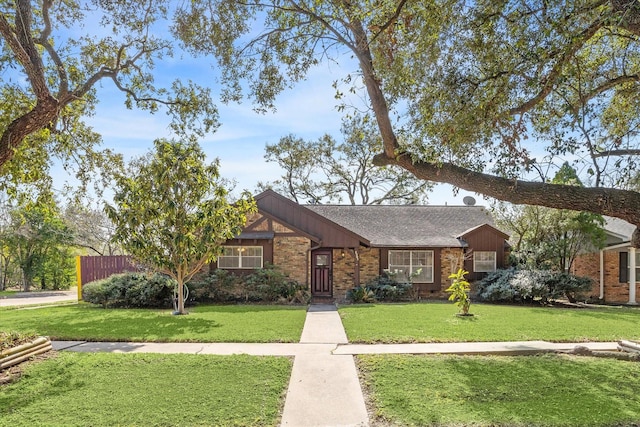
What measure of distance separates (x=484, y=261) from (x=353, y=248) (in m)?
6.16

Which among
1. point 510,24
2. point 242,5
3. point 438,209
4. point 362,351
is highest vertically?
point 242,5

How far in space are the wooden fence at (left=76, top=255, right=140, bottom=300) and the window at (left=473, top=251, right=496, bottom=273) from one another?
48.9 feet

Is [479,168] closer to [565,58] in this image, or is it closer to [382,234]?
[565,58]

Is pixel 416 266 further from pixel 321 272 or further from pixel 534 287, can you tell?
pixel 534 287

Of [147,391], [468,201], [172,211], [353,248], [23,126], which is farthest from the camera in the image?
[468,201]

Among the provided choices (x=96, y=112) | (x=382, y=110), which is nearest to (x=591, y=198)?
(x=382, y=110)

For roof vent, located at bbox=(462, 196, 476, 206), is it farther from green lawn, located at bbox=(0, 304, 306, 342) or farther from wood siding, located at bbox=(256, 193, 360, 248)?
green lawn, located at bbox=(0, 304, 306, 342)

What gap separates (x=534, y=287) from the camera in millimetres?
16000

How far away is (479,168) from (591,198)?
6.13 ft

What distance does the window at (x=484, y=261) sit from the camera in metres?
19.2

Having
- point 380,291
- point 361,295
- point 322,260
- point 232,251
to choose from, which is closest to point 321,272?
point 322,260

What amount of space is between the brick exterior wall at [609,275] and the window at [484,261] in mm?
3819

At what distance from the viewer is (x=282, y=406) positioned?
17.3ft

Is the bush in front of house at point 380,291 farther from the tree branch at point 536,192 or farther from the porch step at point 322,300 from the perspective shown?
the tree branch at point 536,192
